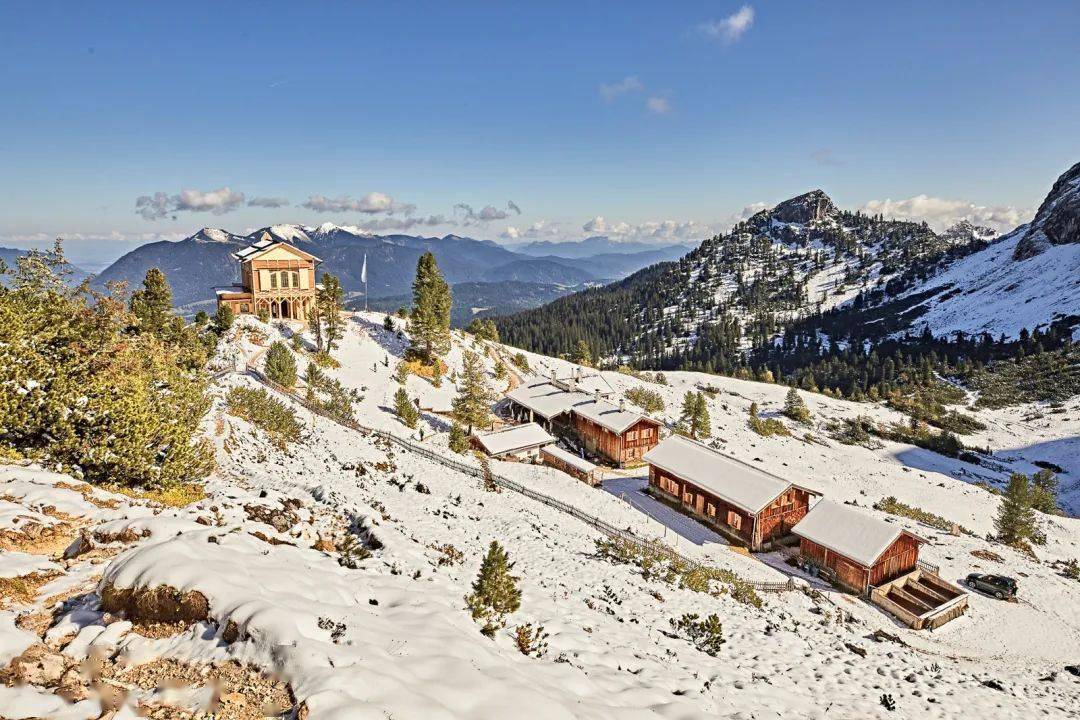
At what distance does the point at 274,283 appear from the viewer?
6550 cm

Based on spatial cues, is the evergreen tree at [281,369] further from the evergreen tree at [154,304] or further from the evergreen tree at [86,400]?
the evergreen tree at [86,400]

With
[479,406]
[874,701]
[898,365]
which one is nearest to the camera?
[874,701]

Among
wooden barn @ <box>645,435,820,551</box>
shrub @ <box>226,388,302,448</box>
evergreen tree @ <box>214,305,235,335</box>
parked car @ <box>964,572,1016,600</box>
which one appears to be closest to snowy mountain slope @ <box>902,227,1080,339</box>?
parked car @ <box>964,572,1016,600</box>

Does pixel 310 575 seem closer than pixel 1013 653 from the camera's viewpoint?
Yes

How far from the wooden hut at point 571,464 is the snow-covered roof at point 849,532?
1596 centimetres

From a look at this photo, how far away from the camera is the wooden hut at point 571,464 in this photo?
43.1 metres

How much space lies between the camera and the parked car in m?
30.5

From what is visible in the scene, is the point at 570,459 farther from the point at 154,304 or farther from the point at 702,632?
the point at 154,304

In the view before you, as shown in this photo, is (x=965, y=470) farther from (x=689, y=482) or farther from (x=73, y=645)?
(x=73, y=645)

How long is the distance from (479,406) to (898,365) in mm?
130568

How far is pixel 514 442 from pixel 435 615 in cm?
3517

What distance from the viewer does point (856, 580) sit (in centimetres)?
3033

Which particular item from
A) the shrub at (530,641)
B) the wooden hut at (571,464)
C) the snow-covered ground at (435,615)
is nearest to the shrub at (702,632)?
the snow-covered ground at (435,615)

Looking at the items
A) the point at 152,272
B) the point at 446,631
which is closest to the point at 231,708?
the point at 446,631
